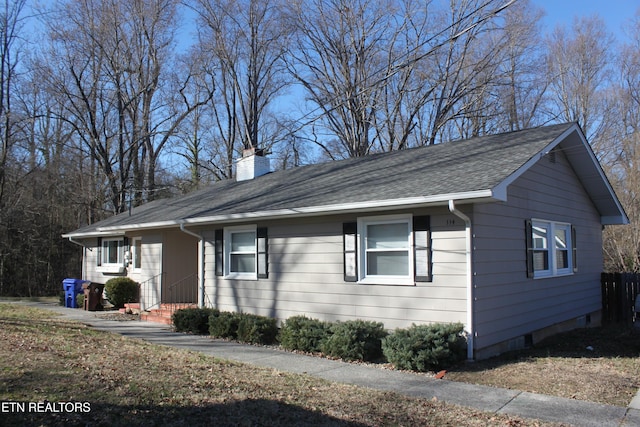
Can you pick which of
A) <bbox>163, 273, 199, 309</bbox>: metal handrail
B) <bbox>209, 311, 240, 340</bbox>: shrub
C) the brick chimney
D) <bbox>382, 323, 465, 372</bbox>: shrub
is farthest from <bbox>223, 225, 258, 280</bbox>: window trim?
the brick chimney

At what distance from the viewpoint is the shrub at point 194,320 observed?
1144 cm

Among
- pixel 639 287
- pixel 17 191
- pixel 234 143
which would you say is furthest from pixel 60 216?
pixel 639 287

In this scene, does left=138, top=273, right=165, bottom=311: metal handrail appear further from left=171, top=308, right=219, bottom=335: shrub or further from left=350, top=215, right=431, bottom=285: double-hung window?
left=350, top=215, right=431, bottom=285: double-hung window

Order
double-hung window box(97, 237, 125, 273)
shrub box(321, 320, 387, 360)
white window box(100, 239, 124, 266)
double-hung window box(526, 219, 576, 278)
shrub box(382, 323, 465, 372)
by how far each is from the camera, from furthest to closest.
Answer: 1. white window box(100, 239, 124, 266)
2. double-hung window box(97, 237, 125, 273)
3. double-hung window box(526, 219, 576, 278)
4. shrub box(321, 320, 387, 360)
5. shrub box(382, 323, 465, 372)

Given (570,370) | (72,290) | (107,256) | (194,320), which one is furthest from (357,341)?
(107,256)

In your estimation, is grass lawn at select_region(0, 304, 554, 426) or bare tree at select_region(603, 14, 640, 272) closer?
grass lawn at select_region(0, 304, 554, 426)

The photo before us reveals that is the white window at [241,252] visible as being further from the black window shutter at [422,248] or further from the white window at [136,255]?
the white window at [136,255]

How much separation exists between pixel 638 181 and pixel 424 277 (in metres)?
14.5

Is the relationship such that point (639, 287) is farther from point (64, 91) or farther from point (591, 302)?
point (64, 91)

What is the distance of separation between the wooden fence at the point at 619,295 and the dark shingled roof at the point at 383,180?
5453 mm

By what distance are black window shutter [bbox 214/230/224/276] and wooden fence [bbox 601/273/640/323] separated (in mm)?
10165

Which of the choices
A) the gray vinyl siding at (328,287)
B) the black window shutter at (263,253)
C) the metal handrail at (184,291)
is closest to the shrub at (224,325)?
the gray vinyl siding at (328,287)

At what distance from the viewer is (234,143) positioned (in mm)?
31922

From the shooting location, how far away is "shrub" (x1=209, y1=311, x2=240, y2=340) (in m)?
10.7
